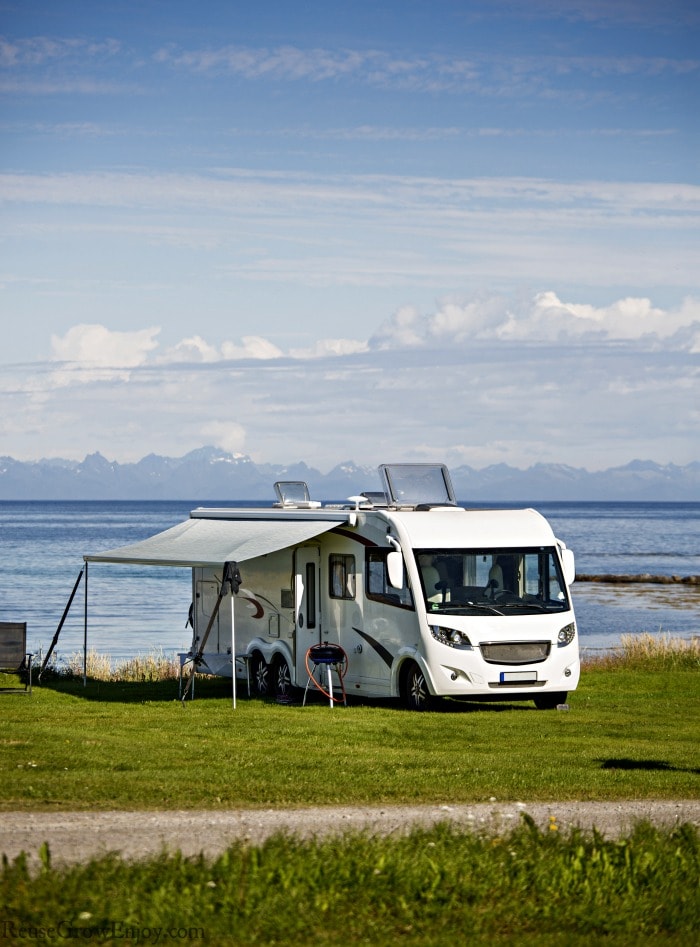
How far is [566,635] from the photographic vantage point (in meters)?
16.8

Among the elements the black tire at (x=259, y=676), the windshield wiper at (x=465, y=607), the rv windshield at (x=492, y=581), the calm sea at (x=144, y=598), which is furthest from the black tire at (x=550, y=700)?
the calm sea at (x=144, y=598)

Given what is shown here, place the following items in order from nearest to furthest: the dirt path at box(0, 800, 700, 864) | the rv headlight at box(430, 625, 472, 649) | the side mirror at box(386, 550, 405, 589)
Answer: the dirt path at box(0, 800, 700, 864) → the rv headlight at box(430, 625, 472, 649) → the side mirror at box(386, 550, 405, 589)

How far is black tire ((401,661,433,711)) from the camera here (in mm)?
16516

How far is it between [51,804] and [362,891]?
318cm

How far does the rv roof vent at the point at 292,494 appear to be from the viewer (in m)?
20.1

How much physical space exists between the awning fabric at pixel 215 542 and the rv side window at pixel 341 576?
49 centimetres

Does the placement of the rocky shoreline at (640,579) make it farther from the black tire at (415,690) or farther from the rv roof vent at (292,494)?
the black tire at (415,690)

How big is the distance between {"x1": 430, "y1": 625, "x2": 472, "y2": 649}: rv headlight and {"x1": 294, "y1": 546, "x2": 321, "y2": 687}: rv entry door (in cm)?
253

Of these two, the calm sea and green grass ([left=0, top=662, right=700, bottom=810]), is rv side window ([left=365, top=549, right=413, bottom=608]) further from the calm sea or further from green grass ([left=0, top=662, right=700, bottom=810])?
the calm sea

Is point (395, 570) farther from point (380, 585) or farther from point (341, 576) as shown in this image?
point (341, 576)

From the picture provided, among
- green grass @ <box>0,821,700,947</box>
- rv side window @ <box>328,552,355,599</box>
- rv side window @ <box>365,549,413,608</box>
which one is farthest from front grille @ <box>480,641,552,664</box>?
green grass @ <box>0,821,700,947</box>

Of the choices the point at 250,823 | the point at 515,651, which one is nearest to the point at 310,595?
the point at 515,651

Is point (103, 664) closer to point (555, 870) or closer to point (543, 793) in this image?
point (543, 793)

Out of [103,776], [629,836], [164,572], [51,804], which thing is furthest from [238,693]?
[164,572]
